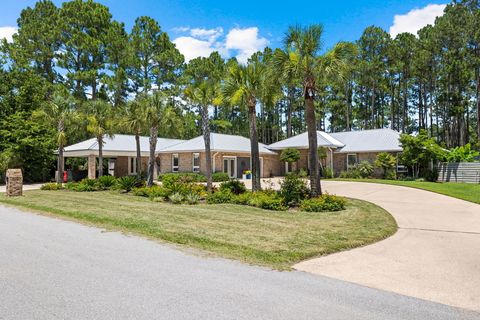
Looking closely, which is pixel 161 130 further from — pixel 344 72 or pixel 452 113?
pixel 452 113

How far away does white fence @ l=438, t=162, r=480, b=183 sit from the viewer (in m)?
25.2

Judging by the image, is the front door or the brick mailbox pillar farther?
the front door

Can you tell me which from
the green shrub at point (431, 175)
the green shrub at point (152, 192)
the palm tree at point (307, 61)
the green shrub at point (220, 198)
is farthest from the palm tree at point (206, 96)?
the green shrub at point (431, 175)

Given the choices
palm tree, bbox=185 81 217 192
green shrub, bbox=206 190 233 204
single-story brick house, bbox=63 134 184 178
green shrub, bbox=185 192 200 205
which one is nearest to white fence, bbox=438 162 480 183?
palm tree, bbox=185 81 217 192

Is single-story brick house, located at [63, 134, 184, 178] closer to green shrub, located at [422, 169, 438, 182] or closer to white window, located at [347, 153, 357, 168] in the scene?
white window, located at [347, 153, 357, 168]

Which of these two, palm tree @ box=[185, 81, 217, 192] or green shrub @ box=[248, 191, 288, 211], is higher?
palm tree @ box=[185, 81, 217, 192]

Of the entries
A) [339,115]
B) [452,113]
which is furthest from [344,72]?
[339,115]

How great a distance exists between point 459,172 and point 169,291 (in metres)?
27.2

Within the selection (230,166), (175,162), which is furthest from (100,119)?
(230,166)

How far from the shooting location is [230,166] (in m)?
32.3

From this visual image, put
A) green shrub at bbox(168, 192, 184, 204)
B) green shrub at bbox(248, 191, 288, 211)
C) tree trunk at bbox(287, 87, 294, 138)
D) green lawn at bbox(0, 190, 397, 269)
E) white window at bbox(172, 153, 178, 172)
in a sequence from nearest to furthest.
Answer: green lawn at bbox(0, 190, 397, 269) < green shrub at bbox(248, 191, 288, 211) < green shrub at bbox(168, 192, 184, 204) < white window at bbox(172, 153, 178, 172) < tree trunk at bbox(287, 87, 294, 138)

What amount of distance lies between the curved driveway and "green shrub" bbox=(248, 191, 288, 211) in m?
4.12

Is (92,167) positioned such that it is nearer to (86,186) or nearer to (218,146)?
(86,186)

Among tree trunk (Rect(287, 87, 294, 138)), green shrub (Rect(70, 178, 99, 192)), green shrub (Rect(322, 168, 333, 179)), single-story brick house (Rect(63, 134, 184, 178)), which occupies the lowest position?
green shrub (Rect(70, 178, 99, 192))
